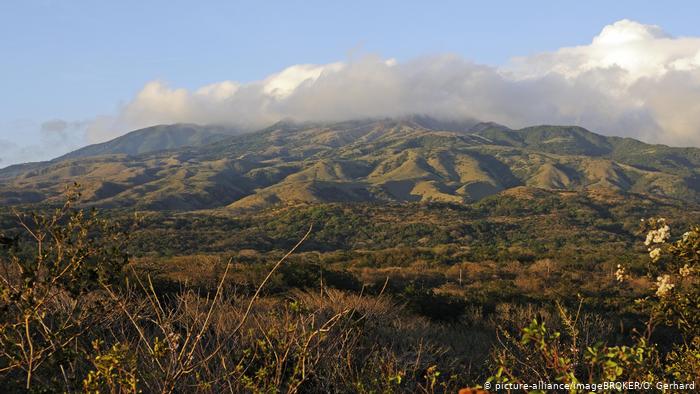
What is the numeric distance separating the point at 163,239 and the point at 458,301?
63.6m

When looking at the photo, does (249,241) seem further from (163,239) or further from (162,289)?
(162,289)

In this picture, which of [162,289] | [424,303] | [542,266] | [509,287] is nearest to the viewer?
[162,289]

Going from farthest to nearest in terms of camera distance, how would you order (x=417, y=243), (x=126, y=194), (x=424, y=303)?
(x=126, y=194) → (x=417, y=243) → (x=424, y=303)

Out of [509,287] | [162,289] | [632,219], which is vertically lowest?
[632,219]

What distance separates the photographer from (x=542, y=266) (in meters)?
42.2

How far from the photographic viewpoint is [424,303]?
67.7ft

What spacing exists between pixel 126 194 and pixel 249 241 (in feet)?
395

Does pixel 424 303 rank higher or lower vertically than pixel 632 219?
higher

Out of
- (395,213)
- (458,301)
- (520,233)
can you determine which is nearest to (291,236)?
(395,213)

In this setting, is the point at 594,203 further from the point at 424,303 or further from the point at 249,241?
the point at 424,303

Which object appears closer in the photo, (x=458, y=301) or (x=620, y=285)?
(x=458, y=301)

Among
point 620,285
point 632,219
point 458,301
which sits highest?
point 458,301

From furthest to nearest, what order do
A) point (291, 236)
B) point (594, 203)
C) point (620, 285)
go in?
point (594, 203), point (291, 236), point (620, 285)

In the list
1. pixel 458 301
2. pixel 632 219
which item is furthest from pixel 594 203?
pixel 458 301
